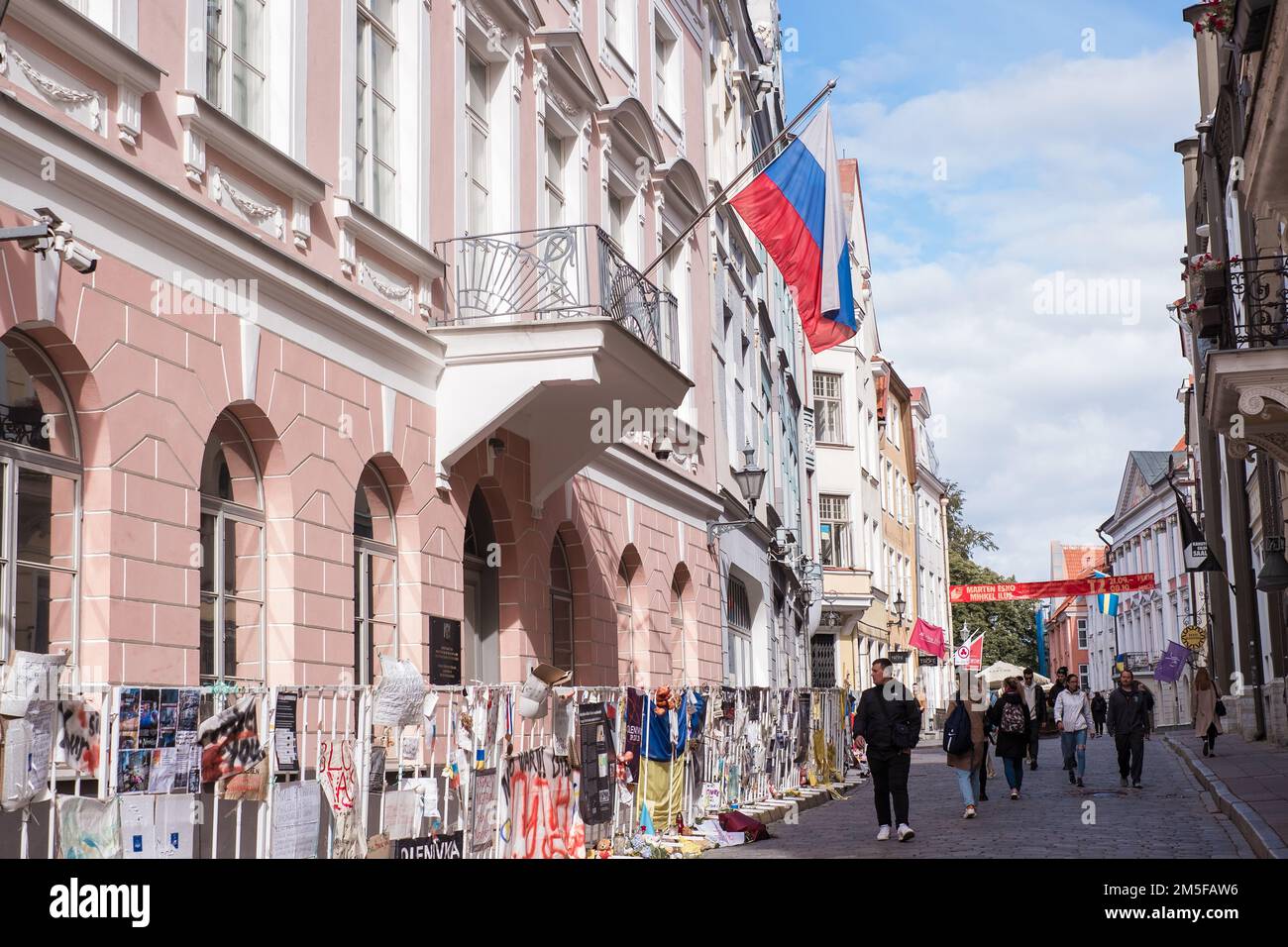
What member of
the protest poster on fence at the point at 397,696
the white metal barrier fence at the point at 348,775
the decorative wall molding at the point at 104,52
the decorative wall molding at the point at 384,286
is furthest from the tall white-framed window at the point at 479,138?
the protest poster on fence at the point at 397,696

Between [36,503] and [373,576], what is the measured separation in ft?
14.4

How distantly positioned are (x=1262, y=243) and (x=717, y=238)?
8.65 meters

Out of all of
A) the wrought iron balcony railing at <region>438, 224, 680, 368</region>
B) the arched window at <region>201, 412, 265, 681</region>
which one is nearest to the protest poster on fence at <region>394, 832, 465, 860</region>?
the arched window at <region>201, 412, 265, 681</region>

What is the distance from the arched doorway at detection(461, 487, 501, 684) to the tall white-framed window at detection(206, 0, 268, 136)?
5149mm

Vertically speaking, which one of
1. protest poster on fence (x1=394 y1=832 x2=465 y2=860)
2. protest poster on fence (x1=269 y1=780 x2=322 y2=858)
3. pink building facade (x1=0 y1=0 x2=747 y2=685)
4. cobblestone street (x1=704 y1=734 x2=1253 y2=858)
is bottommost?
cobblestone street (x1=704 y1=734 x2=1253 y2=858)

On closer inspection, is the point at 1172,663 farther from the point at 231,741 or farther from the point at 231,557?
the point at 231,741

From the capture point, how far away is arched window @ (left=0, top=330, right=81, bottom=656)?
8.82 m

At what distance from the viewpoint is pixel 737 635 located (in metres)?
27.7

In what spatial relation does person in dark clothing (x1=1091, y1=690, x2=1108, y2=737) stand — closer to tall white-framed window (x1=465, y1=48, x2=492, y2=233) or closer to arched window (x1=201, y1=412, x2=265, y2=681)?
tall white-framed window (x1=465, y1=48, x2=492, y2=233)

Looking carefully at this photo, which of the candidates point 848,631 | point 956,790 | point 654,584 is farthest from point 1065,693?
point 848,631

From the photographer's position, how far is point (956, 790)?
77.2 feet

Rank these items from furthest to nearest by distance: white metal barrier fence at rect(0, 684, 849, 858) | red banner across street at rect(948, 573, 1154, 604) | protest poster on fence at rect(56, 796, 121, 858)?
red banner across street at rect(948, 573, 1154, 604), white metal barrier fence at rect(0, 684, 849, 858), protest poster on fence at rect(56, 796, 121, 858)

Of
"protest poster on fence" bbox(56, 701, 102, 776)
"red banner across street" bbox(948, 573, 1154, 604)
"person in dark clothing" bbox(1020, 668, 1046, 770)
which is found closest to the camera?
"protest poster on fence" bbox(56, 701, 102, 776)
